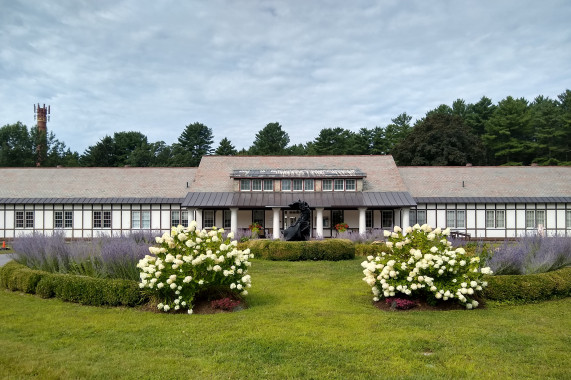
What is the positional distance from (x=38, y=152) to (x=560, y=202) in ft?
201

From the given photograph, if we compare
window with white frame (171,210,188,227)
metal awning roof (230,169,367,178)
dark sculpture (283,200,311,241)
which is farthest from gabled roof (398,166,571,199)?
window with white frame (171,210,188,227)

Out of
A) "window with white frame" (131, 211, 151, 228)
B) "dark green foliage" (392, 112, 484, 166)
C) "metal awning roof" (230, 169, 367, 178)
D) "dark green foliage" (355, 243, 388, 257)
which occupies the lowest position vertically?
"dark green foliage" (355, 243, 388, 257)

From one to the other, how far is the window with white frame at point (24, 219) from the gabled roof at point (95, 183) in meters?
1.16

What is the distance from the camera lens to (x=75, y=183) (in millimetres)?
32594

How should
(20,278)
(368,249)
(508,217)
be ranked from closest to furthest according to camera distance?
(20,278), (368,249), (508,217)

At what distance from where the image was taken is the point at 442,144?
4719 centimetres

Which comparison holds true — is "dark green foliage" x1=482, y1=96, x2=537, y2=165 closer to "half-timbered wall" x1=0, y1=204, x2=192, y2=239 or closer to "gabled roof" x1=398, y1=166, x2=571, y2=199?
"gabled roof" x1=398, y1=166, x2=571, y2=199

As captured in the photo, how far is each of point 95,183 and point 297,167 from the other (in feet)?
48.3

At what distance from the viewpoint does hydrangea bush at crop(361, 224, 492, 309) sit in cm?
905

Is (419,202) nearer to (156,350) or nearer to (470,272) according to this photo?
(470,272)

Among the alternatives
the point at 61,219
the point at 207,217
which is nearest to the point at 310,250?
the point at 207,217

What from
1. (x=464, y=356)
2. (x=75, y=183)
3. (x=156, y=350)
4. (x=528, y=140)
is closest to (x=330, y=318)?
(x=464, y=356)

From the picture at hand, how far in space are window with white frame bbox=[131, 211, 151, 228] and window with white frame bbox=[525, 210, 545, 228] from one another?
83.6ft

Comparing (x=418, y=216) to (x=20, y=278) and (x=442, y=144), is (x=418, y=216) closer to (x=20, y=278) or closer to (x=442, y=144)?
(x=442, y=144)
